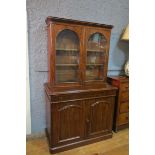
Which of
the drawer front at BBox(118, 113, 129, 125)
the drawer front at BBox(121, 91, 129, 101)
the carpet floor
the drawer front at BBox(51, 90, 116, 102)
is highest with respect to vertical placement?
the drawer front at BBox(51, 90, 116, 102)

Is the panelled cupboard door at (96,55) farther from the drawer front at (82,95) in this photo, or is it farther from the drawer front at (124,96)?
the drawer front at (124,96)

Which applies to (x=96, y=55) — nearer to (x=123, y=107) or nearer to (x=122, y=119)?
(x=123, y=107)

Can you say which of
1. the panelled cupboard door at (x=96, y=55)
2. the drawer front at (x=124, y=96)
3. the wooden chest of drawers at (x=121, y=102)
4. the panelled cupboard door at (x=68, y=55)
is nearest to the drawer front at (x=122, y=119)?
the wooden chest of drawers at (x=121, y=102)

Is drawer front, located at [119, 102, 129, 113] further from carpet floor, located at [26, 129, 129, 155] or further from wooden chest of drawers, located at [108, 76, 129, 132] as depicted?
carpet floor, located at [26, 129, 129, 155]

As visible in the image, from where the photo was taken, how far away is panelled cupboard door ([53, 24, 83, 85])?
6.49ft

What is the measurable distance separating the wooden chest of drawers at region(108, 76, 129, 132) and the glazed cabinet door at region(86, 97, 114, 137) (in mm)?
233

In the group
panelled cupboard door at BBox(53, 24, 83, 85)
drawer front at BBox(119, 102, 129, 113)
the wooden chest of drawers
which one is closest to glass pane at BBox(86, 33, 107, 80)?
panelled cupboard door at BBox(53, 24, 83, 85)

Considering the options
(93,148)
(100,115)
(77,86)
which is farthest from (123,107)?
(77,86)

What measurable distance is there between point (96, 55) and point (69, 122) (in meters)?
1.05

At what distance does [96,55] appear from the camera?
2275 mm
